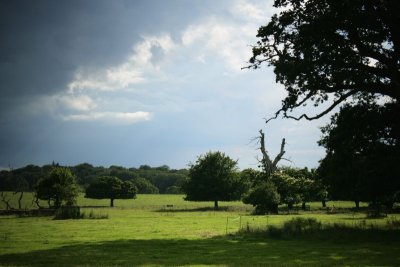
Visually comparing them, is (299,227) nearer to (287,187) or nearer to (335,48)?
(335,48)

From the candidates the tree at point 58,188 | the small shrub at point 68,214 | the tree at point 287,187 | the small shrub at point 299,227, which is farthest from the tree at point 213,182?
the small shrub at point 299,227

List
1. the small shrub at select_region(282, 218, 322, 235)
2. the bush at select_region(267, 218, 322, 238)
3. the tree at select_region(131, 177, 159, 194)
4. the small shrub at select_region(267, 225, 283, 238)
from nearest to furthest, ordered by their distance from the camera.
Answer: the small shrub at select_region(267, 225, 283, 238) → the bush at select_region(267, 218, 322, 238) → the small shrub at select_region(282, 218, 322, 235) → the tree at select_region(131, 177, 159, 194)

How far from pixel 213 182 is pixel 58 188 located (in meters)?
34.4

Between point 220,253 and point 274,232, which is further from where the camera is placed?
point 274,232

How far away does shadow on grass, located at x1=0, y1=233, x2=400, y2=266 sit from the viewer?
18141 millimetres

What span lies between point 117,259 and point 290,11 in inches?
812

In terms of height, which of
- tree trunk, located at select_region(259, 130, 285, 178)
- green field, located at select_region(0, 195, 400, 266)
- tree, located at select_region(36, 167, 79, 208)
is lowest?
green field, located at select_region(0, 195, 400, 266)

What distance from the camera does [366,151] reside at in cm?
2973

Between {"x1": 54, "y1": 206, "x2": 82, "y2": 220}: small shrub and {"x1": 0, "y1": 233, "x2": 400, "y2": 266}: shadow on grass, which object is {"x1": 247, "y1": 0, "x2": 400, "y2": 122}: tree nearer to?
{"x1": 0, "y1": 233, "x2": 400, "y2": 266}: shadow on grass

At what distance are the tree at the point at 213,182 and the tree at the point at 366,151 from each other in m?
57.1

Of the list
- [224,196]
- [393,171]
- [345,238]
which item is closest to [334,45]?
[393,171]

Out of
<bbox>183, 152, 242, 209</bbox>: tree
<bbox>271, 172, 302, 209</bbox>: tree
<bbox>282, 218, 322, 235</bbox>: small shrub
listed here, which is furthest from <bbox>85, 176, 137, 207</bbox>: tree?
<bbox>282, 218, 322, 235</bbox>: small shrub

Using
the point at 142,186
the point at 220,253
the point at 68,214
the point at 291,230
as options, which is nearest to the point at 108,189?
the point at 68,214

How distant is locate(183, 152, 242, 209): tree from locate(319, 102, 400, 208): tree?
187 feet
